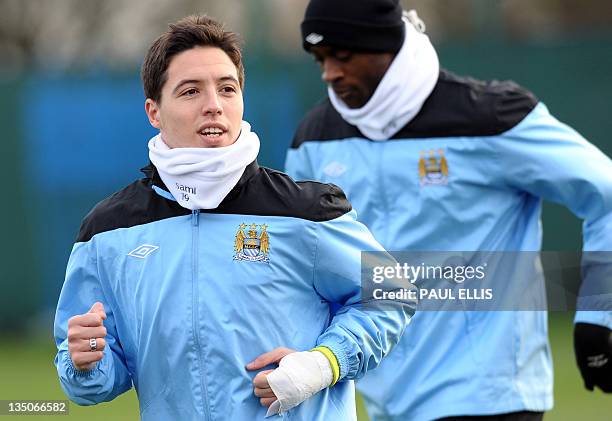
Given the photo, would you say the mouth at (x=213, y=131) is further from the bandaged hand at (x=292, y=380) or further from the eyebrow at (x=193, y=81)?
the bandaged hand at (x=292, y=380)

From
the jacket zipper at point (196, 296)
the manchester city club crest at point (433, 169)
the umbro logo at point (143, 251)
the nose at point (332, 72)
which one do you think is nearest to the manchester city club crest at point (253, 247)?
the jacket zipper at point (196, 296)

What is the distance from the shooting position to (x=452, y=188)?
5117 mm

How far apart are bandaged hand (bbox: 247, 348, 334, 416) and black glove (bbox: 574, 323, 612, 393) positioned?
173 centimetres

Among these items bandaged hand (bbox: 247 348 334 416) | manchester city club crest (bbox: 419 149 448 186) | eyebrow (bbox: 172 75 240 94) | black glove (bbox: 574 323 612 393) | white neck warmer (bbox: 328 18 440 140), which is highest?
white neck warmer (bbox: 328 18 440 140)

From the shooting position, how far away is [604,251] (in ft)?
16.5

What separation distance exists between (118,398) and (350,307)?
6647 millimetres

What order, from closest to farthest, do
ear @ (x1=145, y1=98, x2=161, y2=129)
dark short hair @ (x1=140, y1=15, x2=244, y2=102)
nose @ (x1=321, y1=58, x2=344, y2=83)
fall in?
dark short hair @ (x1=140, y1=15, x2=244, y2=102) → ear @ (x1=145, y1=98, x2=161, y2=129) → nose @ (x1=321, y1=58, x2=344, y2=83)

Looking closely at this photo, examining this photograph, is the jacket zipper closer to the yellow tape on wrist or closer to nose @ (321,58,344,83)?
the yellow tape on wrist

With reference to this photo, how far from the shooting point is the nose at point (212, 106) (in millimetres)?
3846

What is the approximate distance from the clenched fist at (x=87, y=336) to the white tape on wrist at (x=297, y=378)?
512mm

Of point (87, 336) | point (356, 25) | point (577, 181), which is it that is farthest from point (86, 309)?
point (577, 181)

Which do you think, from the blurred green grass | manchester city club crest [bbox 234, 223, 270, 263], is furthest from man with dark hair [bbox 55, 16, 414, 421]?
the blurred green grass

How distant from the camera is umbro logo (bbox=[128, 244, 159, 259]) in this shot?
384cm

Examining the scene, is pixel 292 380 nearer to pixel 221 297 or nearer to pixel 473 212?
pixel 221 297
